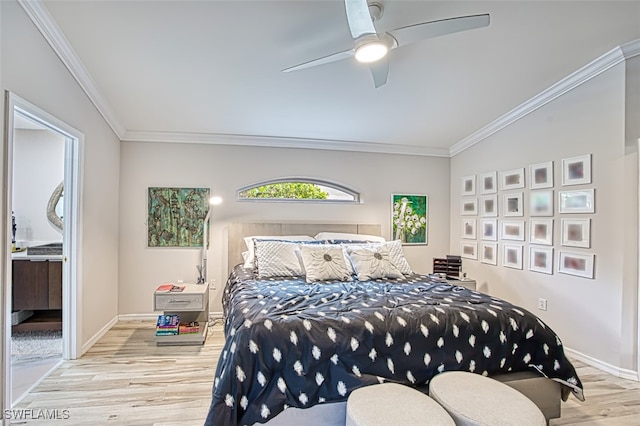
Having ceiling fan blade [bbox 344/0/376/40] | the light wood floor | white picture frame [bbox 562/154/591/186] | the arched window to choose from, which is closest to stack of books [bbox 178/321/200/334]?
the light wood floor

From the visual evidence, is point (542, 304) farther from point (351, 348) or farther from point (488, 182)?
point (351, 348)

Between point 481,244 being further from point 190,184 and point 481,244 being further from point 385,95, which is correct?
point 190,184

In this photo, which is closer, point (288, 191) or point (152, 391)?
point (152, 391)

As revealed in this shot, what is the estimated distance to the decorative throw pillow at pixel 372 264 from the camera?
3.26 m

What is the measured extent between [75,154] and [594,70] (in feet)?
15.0

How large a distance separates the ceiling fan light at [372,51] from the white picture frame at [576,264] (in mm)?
2585

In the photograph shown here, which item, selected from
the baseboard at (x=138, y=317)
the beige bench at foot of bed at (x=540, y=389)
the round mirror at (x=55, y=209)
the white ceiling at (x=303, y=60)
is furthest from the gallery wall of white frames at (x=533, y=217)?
the round mirror at (x=55, y=209)

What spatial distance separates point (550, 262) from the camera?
132 inches

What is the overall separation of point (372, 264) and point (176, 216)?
96.0 inches

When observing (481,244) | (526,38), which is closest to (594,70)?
(526,38)

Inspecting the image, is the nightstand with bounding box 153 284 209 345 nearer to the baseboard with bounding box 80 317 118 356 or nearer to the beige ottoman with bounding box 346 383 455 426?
the baseboard with bounding box 80 317 118 356

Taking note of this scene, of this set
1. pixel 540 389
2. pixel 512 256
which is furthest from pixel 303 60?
pixel 512 256

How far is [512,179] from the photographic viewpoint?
3.83 meters

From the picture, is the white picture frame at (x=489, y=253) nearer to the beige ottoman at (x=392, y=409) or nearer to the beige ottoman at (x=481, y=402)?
the beige ottoman at (x=481, y=402)
